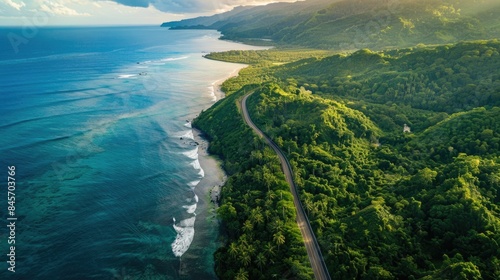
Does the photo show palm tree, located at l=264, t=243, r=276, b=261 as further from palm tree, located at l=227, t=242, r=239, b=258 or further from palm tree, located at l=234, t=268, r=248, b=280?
palm tree, located at l=227, t=242, r=239, b=258

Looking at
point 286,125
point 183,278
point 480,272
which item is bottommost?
point 183,278

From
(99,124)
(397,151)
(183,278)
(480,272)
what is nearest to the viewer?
(480,272)

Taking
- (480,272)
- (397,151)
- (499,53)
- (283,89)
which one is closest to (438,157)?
(397,151)

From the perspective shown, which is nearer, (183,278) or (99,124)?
(183,278)

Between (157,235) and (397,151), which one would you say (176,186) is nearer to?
(157,235)

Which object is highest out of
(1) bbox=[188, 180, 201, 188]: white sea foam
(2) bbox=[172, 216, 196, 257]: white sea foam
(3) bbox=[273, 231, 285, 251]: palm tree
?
(3) bbox=[273, 231, 285, 251]: palm tree

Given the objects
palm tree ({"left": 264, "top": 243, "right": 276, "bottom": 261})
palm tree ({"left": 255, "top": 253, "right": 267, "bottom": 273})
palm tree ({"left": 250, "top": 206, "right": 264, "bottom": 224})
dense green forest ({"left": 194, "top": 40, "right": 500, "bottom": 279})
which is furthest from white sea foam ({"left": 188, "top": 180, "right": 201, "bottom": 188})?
palm tree ({"left": 255, "top": 253, "right": 267, "bottom": 273})

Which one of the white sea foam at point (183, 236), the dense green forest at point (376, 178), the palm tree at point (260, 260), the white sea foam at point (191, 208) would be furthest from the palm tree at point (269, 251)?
the white sea foam at point (191, 208)
